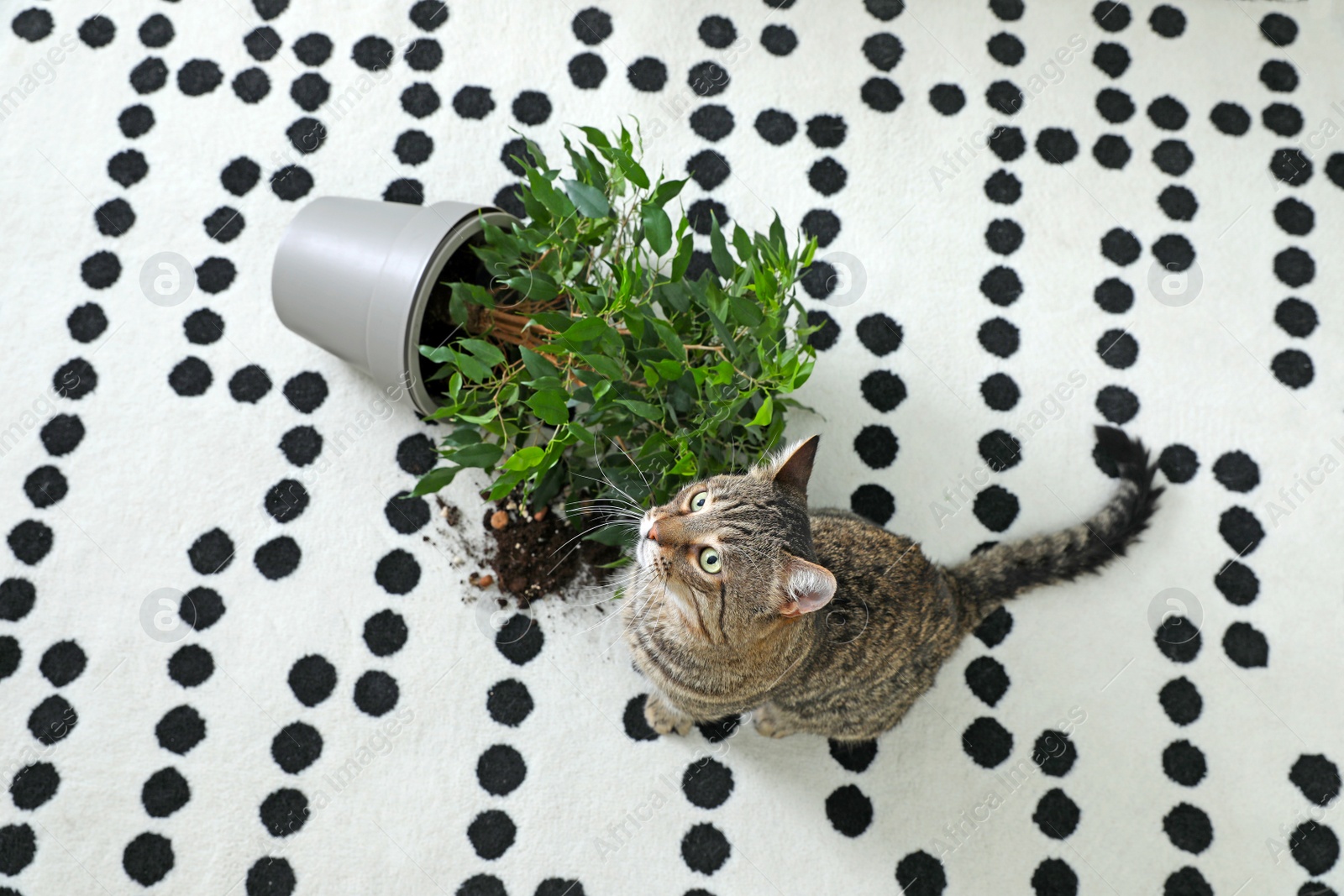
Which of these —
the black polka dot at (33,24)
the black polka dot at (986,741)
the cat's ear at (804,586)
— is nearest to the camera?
the cat's ear at (804,586)

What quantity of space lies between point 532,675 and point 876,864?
773mm

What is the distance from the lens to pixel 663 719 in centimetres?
164

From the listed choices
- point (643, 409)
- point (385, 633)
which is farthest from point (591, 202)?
point (385, 633)

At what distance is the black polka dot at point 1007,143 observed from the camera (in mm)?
1934

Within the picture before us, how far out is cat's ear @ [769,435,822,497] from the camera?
1.23 m

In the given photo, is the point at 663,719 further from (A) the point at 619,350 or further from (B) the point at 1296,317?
(B) the point at 1296,317

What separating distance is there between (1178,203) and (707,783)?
167cm

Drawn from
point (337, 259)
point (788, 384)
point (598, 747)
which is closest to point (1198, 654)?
point (788, 384)

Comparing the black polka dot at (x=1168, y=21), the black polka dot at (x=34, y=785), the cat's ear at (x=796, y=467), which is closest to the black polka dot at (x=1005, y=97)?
the black polka dot at (x=1168, y=21)

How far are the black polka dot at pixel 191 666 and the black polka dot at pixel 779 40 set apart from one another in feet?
5.93

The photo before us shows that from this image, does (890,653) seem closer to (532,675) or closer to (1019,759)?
(1019,759)

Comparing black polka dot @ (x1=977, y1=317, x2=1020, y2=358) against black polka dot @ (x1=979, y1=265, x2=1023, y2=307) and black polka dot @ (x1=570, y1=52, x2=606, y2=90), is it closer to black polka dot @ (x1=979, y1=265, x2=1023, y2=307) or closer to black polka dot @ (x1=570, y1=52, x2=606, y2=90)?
black polka dot @ (x1=979, y1=265, x2=1023, y2=307)

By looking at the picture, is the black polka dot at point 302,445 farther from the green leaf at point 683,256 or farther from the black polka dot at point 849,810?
the black polka dot at point 849,810

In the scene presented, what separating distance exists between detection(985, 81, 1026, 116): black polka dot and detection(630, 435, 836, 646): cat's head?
1.20 m
